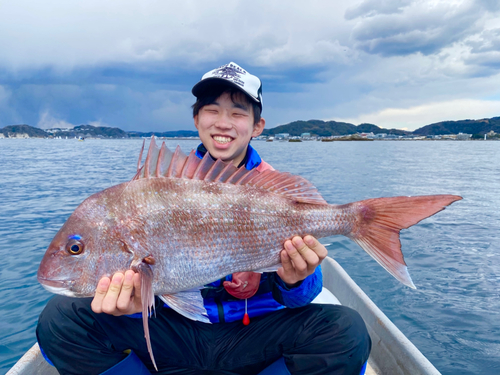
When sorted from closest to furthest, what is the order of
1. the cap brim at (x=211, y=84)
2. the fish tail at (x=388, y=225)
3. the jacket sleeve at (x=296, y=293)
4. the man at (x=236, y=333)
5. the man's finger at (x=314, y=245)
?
the fish tail at (x=388, y=225)
the man's finger at (x=314, y=245)
the man at (x=236, y=333)
the jacket sleeve at (x=296, y=293)
the cap brim at (x=211, y=84)

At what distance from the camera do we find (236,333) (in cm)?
287

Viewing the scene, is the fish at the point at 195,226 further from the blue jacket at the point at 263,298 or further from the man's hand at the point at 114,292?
the blue jacket at the point at 263,298

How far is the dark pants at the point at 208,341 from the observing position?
2691 mm

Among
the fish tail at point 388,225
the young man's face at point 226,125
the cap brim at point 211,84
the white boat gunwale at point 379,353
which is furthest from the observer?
the young man's face at point 226,125

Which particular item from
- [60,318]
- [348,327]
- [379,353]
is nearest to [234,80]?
[348,327]

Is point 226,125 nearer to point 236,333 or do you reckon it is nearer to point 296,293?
point 296,293

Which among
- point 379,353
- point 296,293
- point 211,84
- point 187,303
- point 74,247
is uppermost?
point 211,84

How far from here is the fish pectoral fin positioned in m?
2.36

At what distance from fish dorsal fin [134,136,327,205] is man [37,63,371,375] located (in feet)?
1.35

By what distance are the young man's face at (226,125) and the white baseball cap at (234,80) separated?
0.50ft

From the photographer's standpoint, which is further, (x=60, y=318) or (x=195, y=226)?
(x=60, y=318)

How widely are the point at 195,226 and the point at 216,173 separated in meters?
0.48

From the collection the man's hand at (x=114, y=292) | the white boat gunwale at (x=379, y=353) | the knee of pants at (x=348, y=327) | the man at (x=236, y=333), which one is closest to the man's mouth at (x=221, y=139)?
the man at (x=236, y=333)

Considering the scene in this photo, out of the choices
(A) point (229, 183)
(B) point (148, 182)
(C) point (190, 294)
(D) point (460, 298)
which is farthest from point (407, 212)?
(D) point (460, 298)
